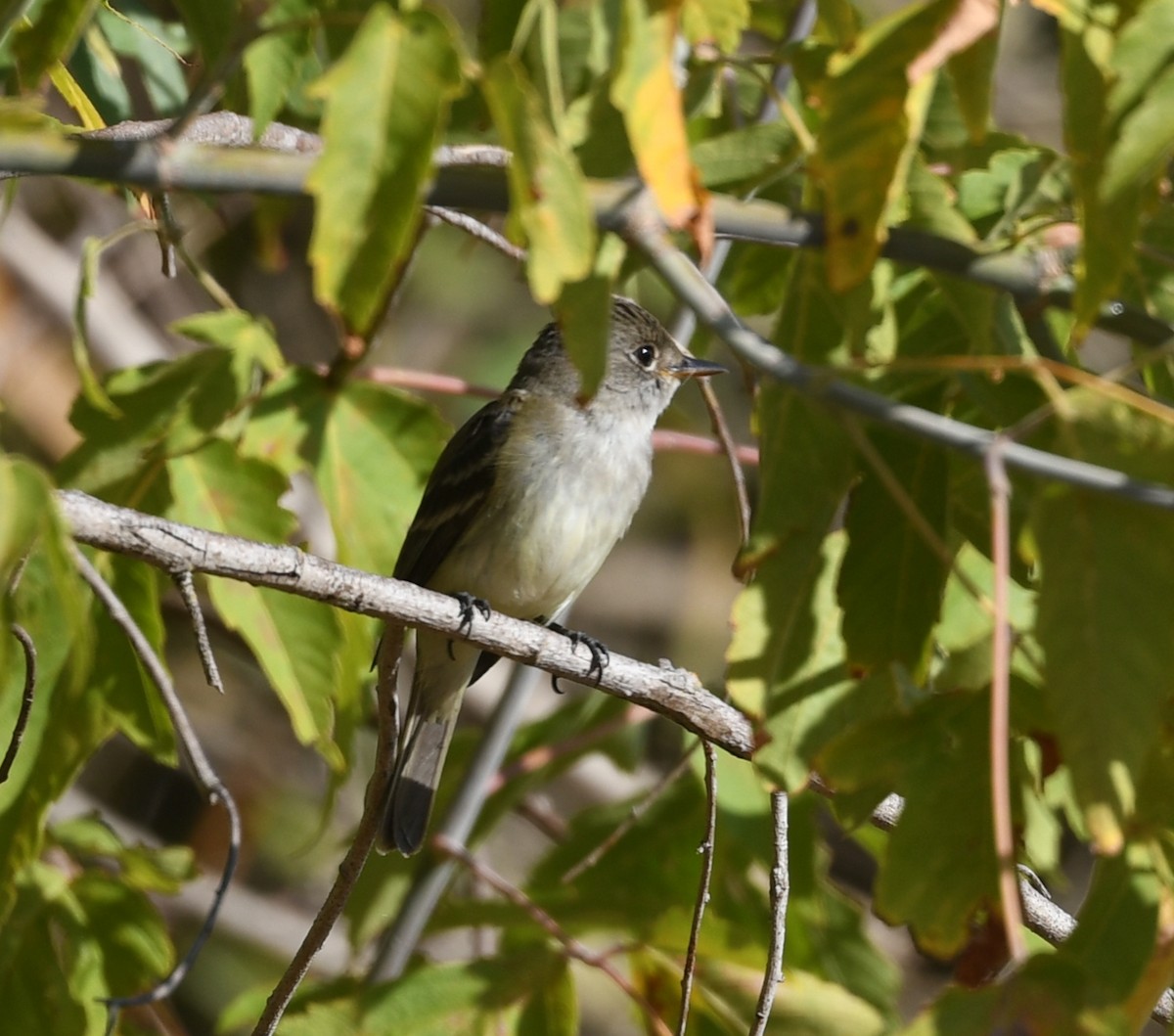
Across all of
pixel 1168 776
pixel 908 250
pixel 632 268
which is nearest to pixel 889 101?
pixel 908 250

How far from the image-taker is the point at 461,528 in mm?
4293

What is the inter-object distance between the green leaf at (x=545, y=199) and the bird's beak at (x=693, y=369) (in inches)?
108

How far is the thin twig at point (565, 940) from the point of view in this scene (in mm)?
3025

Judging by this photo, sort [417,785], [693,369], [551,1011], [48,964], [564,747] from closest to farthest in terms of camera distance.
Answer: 1. [48,964]
2. [551,1011]
3. [564,747]
4. [417,785]
5. [693,369]

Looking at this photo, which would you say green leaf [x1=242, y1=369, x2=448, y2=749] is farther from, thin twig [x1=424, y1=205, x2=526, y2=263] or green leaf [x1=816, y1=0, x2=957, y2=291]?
green leaf [x1=816, y1=0, x2=957, y2=291]

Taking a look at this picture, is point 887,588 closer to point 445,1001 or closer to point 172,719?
point 172,719

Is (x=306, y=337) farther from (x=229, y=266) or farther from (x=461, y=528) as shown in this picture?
(x=461, y=528)

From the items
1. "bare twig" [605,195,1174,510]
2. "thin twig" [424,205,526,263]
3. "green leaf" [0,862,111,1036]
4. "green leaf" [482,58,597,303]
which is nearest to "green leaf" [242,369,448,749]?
"thin twig" [424,205,526,263]

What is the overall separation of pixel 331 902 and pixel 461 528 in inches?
73.1

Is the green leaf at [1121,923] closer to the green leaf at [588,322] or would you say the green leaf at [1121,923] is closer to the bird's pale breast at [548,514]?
the green leaf at [588,322]

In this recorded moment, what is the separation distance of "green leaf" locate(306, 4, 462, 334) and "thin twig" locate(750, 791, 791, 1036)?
A: 3.59 ft

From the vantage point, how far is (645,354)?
15.0 ft

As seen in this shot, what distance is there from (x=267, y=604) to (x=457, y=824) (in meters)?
1.09

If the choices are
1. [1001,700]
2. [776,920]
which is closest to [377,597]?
[776,920]
